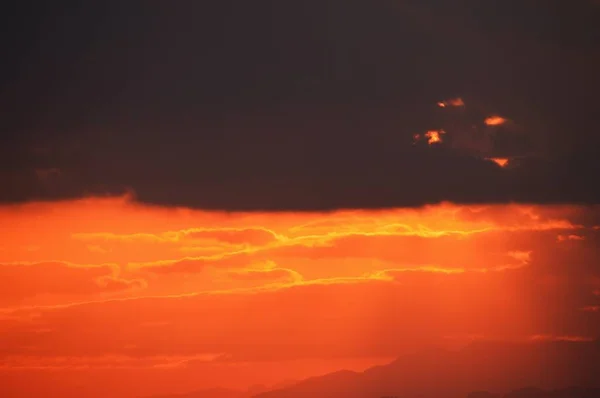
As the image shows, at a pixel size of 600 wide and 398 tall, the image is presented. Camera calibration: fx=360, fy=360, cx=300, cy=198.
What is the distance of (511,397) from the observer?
16550cm

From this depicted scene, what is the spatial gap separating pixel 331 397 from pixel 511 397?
271ft

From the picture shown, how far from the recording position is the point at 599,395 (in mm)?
163625

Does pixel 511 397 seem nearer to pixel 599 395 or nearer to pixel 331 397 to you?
pixel 599 395

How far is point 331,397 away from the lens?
16600 centimetres

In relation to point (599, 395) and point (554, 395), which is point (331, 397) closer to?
point (554, 395)

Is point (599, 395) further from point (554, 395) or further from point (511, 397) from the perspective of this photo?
point (511, 397)

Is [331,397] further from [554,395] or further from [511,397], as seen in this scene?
[554,395]

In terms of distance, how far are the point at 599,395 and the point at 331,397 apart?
4789 inches

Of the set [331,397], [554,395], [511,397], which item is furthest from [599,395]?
[331,397]

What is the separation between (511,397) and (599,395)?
38989 mm

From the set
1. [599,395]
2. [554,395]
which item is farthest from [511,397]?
[599,395]

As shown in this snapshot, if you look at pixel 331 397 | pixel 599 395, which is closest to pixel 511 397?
pixel 599 395

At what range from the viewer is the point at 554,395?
171125 millimetres

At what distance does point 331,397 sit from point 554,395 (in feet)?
350
